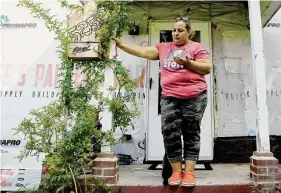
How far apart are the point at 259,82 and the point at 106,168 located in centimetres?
198

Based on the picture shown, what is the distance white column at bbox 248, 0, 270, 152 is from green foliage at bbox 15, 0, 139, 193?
1436 millimetres

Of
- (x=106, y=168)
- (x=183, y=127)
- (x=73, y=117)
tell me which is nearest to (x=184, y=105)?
(x=183, y=127)

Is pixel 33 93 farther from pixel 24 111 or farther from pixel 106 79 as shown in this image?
pixel 106 79

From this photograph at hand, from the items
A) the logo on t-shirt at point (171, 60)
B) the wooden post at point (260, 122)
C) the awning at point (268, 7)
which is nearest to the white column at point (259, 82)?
the wooden post at point (260, 122)

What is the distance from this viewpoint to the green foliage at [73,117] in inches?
107

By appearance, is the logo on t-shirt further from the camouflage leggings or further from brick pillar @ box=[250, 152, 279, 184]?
brick pillar @ box=[250, 152, 279, 184]

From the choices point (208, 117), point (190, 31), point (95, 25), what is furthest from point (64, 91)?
point (208, 117)

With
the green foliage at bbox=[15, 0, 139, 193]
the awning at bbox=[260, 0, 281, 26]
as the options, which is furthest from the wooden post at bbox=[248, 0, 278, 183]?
the green foliage at bbox=[15, 0, 139, 193]

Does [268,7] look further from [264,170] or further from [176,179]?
[176,179]

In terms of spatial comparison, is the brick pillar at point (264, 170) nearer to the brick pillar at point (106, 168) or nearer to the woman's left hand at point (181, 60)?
the woman's left hand at point (181, 60)

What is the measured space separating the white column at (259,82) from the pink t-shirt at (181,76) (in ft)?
2.78

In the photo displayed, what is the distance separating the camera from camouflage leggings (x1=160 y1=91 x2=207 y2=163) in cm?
283

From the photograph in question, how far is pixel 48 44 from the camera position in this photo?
559cm

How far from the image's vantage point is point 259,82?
3377 mm
